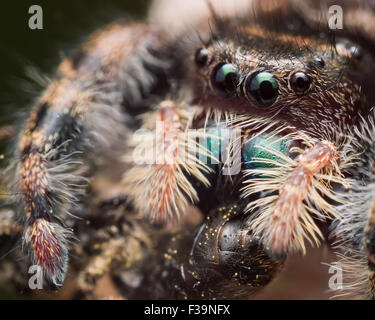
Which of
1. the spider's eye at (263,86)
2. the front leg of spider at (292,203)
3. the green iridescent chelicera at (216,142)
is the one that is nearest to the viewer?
the front leg of spider at (292,203)

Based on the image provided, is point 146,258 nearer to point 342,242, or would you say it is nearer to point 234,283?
point 234,283

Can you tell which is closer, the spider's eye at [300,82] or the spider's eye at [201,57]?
the spider's eye at [300,82]

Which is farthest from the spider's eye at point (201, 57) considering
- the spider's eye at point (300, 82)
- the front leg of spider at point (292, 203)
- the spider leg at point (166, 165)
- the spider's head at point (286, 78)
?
the front leg of spider at point (292, 203)

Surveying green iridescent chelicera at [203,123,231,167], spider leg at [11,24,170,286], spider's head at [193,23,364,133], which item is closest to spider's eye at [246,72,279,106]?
spider's head at [193,23,364,133]

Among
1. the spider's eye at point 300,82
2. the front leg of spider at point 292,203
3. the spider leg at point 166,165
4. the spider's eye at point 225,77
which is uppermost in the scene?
the spider's eye at point 225,77

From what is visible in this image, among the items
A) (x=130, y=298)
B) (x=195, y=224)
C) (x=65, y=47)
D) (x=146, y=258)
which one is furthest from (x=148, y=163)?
(x=65, y=47)

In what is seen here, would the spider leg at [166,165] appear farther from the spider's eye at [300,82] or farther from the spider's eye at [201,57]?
the spider's eye at [300,82]

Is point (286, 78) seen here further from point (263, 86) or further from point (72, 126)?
point (72, 126)

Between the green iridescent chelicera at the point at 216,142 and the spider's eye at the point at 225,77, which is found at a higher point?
the spider's eye at the point at 225,77

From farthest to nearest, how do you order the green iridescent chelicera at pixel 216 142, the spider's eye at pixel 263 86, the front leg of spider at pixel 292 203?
the green iridescent chelicera at pixel 216 142, the spider's eye at pixel 263 86, the front leg of spider at pixel 292 203
